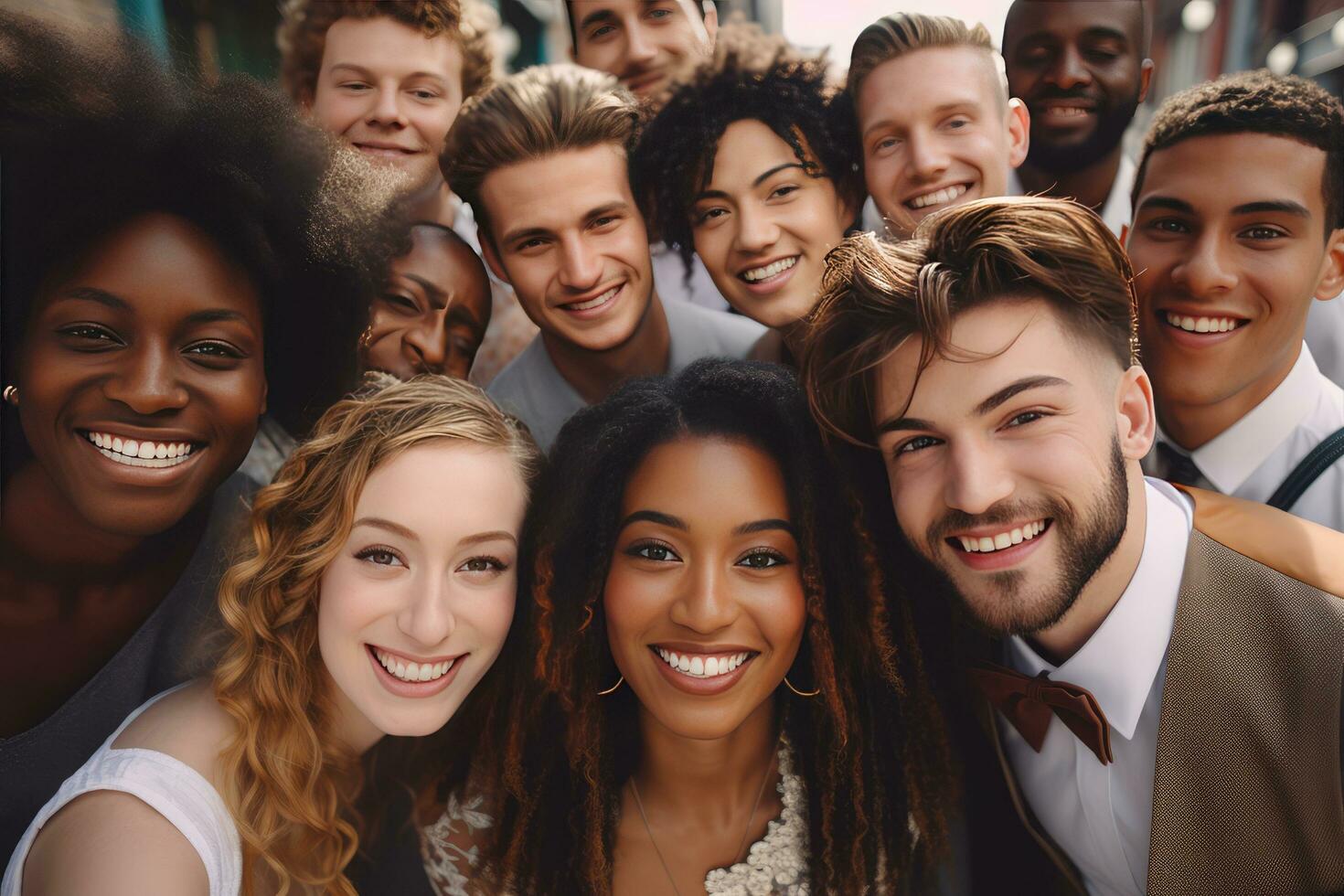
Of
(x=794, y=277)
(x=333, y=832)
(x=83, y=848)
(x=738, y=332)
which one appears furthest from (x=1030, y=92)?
(x=83, y=848)

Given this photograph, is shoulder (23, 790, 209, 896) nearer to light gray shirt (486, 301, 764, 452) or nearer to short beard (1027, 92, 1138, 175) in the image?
light gray shirt (486, 301, 764, 452)

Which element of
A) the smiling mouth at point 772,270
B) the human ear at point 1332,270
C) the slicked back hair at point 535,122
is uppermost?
the slicked back hair at point 535,122

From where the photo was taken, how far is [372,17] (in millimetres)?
2955

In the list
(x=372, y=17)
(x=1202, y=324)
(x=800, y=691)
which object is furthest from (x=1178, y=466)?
(x=372, y=17)

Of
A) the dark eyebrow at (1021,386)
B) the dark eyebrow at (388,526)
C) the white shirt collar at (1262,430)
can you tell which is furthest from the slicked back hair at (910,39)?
the dark eyebrow at (388,526)

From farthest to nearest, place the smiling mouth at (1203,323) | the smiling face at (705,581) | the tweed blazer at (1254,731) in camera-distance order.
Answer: the smiling mouth at (1203,323)
the smiling face at (705,581)
the tweed blazer at (1254,731)

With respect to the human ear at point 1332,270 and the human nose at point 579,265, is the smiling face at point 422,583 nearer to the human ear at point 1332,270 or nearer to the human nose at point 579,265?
the human nose at point 579,265

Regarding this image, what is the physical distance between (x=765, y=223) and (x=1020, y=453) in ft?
3.38

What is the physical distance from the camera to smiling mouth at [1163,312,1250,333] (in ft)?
8.55

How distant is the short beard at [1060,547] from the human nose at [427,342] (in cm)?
155

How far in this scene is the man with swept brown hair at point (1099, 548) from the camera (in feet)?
7.06

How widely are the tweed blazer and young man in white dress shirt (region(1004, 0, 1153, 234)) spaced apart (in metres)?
1.18

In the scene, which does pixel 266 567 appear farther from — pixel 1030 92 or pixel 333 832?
pixel 1030 92

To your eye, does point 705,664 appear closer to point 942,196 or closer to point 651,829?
point 651,829
